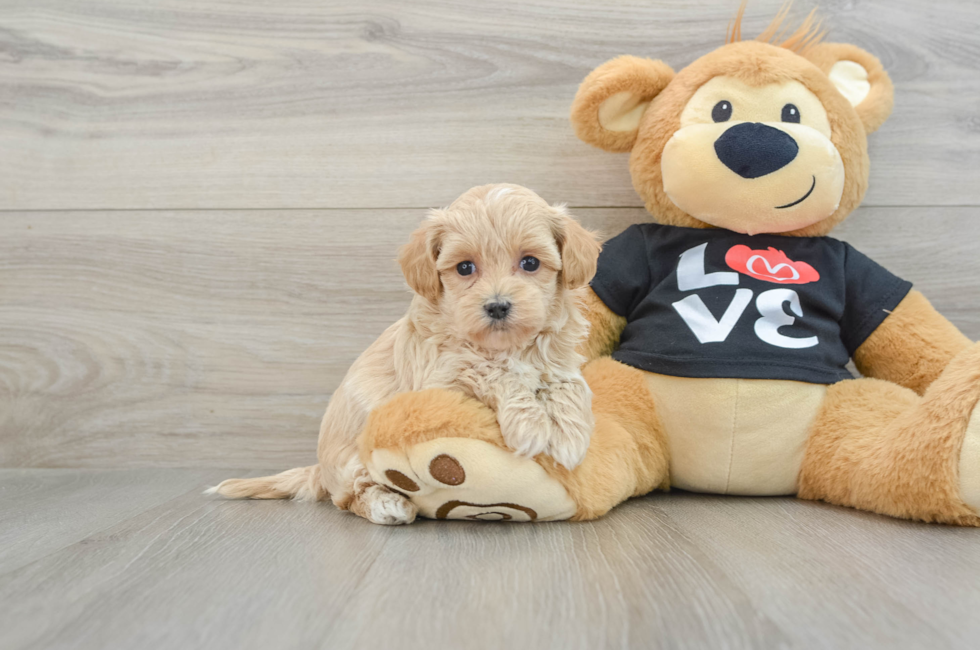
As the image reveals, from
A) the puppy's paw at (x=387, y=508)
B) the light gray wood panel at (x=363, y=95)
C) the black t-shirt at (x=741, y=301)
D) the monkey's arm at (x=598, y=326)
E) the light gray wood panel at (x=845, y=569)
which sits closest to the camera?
the light gray wood panel at (x=845, y=569)

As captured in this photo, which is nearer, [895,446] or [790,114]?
[895,446]

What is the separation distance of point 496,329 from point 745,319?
1.54 feet

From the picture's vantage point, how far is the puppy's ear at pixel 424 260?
963 millimetres

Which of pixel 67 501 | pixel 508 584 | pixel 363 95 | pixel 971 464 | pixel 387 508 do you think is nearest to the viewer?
pixel 508 584

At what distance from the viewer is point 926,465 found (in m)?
0.92

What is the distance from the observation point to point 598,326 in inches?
48.4

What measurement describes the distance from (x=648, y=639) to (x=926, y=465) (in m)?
0.56

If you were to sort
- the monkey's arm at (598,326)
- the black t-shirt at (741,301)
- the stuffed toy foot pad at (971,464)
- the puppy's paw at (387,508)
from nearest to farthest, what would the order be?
the stuffed toy foot pad at (971,464) < the puppy's paw at (387,508) < the black t-shirt at (741,301) < the monkey's arm at (598,326)

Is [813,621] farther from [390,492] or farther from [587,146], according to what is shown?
[587,146]

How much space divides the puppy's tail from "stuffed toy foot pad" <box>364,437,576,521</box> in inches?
10.9

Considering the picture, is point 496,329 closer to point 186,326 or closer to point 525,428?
point 525,428

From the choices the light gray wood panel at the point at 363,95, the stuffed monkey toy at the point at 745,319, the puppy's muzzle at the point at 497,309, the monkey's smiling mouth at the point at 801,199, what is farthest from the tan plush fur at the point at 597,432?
the light gray wood panel at the point at 363,95

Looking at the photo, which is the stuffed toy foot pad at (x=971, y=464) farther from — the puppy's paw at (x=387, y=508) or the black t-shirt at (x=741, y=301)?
the puppy's paw at (x=387, y=508)

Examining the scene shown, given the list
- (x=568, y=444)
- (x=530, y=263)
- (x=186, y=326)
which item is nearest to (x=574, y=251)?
(x=530, y=263)
